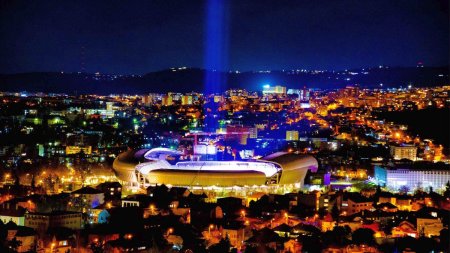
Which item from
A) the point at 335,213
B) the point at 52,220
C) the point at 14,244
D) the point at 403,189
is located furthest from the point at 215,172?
the point at 14,244

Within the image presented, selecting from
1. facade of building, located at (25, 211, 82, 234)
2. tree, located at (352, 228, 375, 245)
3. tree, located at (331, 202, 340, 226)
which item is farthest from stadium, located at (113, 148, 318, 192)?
tree, located at (352, 228, 375, 245)

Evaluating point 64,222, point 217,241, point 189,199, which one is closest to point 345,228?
point 217,241

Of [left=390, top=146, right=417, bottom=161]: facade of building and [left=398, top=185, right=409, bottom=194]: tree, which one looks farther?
[left=390, top=146, right=417, bottom=161]: facade of building

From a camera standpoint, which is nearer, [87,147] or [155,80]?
[87,147]

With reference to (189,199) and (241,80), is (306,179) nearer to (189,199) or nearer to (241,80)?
(189,199)

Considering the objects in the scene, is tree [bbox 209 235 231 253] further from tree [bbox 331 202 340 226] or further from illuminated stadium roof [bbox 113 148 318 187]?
illuminated stadium roof [bbox 113 148 318 187]

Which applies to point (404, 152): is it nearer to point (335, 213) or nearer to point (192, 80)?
point (335, 213)

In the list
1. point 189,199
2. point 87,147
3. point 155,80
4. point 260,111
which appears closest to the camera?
point 189,199
